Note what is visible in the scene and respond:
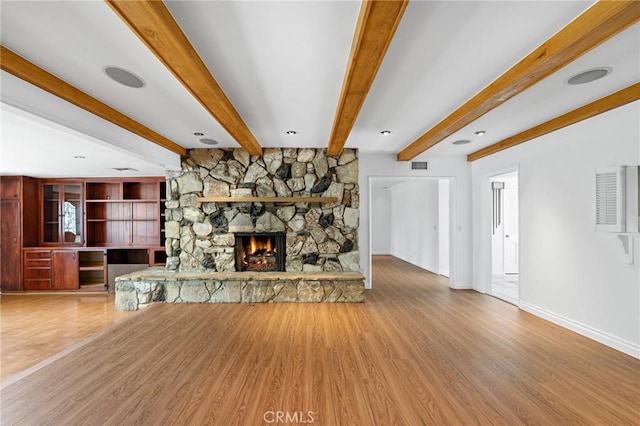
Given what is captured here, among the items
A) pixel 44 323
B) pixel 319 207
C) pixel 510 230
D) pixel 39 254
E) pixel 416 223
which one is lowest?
pixel 44 323

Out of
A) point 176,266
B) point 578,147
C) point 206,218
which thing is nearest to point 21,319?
point 176,266

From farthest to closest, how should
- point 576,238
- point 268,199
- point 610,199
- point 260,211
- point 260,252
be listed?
point 260,252, point 260,211, point 268,199, point 576,238, point 610,199

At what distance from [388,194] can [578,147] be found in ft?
26.2

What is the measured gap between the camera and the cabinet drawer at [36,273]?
6.18 metres

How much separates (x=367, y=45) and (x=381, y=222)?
9853 millimetres

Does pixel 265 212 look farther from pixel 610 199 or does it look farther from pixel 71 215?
pixel 71 215

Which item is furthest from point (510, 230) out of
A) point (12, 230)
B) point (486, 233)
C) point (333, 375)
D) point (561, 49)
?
point (12, 230)

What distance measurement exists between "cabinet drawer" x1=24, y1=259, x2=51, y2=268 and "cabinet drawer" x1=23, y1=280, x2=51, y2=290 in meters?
0.31

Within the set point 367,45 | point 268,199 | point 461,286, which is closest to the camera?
point 367,45

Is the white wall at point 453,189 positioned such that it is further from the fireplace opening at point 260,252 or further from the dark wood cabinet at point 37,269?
the dark wood cabinet at point 37,269

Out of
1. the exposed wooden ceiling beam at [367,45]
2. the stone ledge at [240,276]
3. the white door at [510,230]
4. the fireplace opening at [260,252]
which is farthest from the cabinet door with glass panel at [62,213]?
the white door at [510,230]

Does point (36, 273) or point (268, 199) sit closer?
point (268, 199)

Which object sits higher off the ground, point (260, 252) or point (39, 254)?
point (260, 252)

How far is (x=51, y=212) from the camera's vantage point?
6.63m
